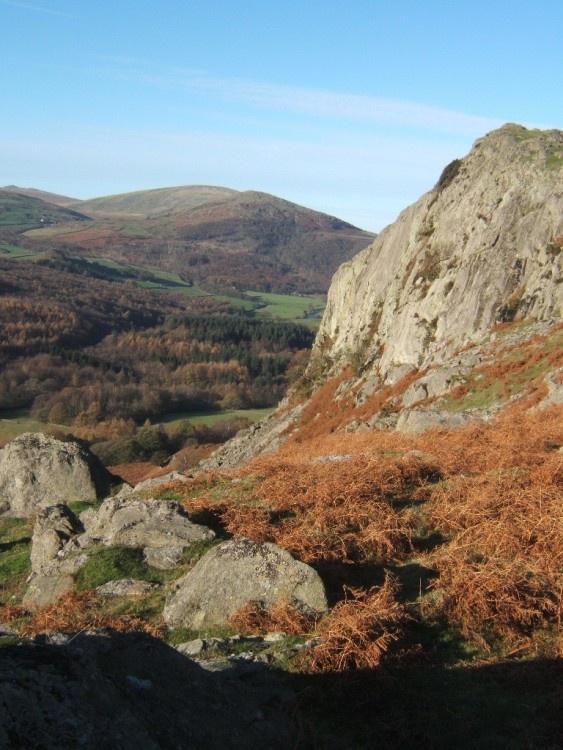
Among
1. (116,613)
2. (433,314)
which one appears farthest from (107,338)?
(116,613)

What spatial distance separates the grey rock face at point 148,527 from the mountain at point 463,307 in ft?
42.0

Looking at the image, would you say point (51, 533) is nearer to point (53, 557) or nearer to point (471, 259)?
point (53, 557)

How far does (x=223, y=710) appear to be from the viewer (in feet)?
18.1

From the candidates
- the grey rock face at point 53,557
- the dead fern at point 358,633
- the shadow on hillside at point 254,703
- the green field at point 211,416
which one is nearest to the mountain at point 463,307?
the grey rock face at point 53,557

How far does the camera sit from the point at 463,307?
39.0 meters

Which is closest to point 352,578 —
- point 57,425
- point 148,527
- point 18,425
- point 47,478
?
point 148,527

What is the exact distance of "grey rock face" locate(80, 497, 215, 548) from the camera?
37.4ft

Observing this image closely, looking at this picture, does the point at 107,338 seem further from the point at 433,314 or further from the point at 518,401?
the point at 518,401

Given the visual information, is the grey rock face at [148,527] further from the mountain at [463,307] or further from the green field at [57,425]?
the green field at [57,425]

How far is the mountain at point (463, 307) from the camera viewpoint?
30.5m

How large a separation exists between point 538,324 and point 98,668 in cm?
3326

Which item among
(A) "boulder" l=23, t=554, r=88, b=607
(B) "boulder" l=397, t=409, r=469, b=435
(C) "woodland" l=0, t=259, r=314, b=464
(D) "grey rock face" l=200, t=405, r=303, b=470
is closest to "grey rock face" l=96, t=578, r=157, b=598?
(A) "boulder" l=23, t=554, r=88, b=607

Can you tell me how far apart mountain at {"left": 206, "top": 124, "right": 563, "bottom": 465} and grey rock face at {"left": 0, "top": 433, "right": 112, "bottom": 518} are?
11.7m

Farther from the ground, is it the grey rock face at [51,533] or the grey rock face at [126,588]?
the grey rock face at [126,588]
